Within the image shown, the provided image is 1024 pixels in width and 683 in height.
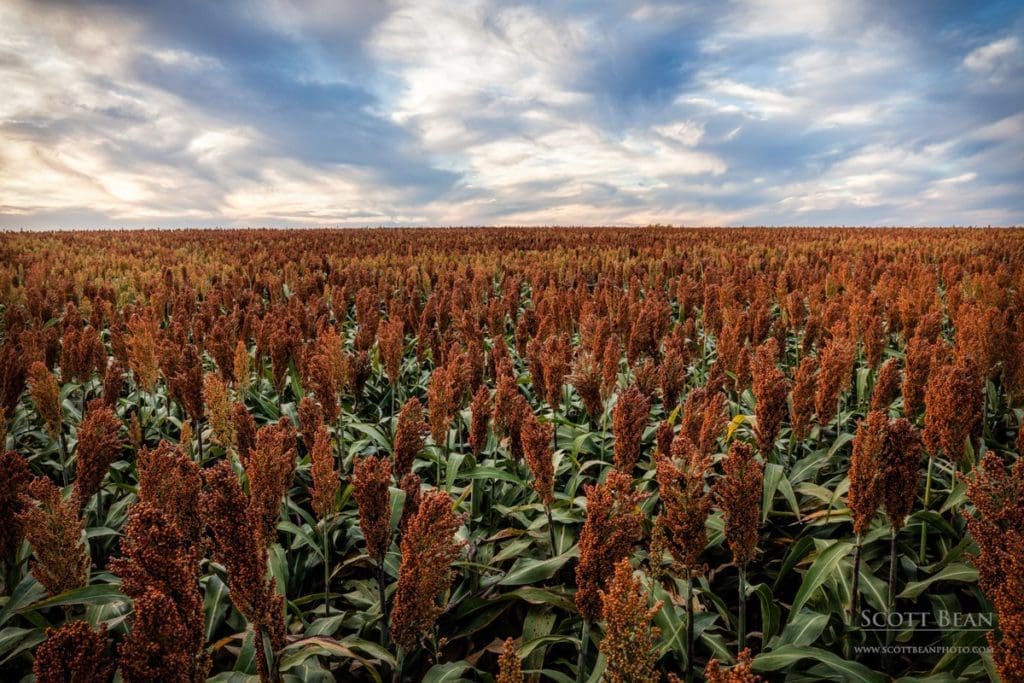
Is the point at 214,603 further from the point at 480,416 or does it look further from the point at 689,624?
the point at 689,624

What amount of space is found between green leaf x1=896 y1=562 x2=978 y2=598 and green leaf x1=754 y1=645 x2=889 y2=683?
638mm

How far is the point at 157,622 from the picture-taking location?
111 cm

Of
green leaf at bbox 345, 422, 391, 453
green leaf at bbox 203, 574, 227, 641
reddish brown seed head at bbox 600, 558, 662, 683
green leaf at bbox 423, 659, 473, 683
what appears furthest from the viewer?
green leaf at bbox 345, 422, 391, 453

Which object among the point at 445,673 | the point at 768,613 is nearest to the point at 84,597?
the point at 445,673

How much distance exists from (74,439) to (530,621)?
461 cm

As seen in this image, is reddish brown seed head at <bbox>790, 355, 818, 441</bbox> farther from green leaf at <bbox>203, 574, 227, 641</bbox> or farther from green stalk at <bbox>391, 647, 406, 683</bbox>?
green leaf at <bbox>203, 574, 227, 641</bbox>

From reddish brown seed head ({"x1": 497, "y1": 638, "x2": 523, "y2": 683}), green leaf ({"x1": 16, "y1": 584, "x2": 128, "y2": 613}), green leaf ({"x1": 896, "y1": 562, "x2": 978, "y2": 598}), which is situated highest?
reddish brown seed head ({"x1": 497, "y1": 638, "x2": 523, "y2": 683})

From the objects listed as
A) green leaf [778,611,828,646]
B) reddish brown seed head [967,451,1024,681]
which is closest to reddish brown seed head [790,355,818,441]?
green leaf [778,611,828,646]

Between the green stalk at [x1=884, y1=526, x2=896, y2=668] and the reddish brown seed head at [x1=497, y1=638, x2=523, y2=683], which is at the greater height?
the reddish brown seed head at [x1=497, y1=638, x2=523, y2=683]

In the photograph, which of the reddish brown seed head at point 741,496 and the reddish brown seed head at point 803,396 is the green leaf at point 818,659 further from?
the reddish brown seed head at point 803,396

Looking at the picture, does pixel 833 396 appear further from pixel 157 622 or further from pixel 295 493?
pixel 295 493

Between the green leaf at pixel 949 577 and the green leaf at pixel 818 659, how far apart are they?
25.1 inches

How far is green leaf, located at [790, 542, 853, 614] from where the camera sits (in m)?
2.35

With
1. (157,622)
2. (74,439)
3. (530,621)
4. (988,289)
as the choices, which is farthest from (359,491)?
(988,289)
